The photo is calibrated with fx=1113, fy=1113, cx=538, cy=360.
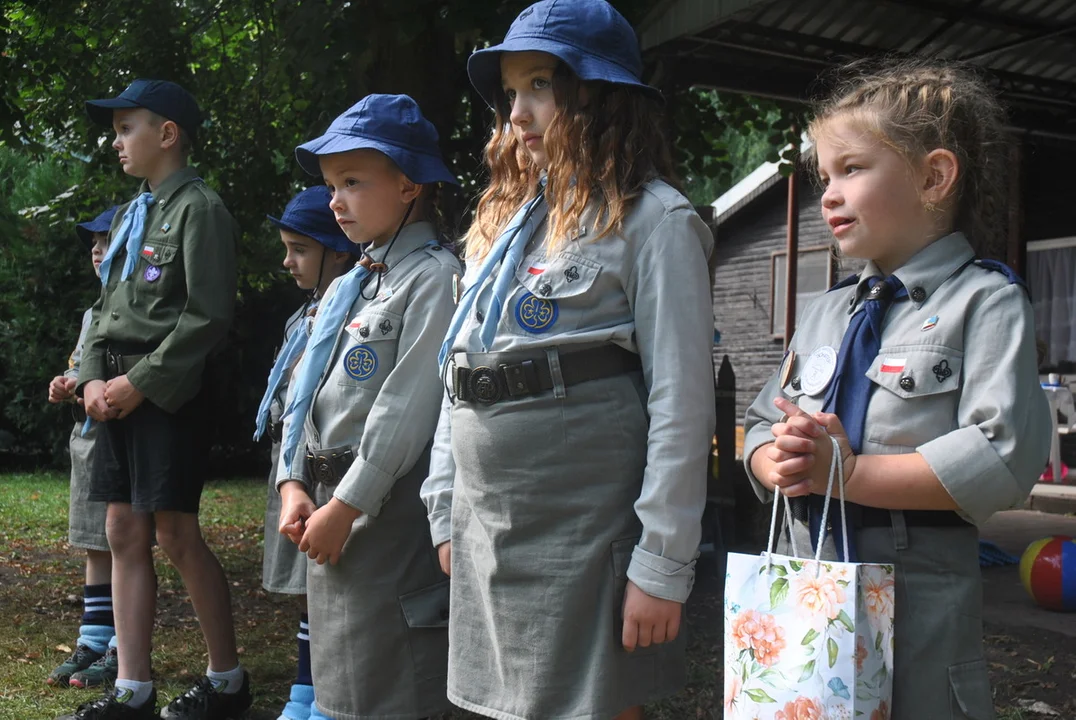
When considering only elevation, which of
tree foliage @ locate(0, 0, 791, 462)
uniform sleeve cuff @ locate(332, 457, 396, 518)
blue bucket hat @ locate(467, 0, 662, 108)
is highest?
tree foliage @ locate(0, 0, 791, 462)

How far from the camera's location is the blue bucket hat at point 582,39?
2324mm

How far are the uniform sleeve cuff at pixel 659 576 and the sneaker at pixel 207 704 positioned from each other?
7.42 ft

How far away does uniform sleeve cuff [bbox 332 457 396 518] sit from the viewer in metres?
2.76

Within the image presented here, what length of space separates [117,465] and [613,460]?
2.29 m

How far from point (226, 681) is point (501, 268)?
2.32 metres

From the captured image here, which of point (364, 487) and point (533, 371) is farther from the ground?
point (533, 371)

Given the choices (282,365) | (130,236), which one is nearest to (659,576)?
(282,365)

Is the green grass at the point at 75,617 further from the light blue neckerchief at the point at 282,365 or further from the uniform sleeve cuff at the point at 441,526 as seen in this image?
the uniform sleeve cuff at the point at 441,526

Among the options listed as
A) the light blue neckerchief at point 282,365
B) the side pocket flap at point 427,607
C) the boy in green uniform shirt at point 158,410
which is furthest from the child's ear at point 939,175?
the boy in green uniform shirt at point 158,410

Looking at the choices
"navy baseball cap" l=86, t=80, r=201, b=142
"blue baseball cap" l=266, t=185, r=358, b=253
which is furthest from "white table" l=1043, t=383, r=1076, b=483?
"navy baseball cap" l=86, t=80, r=201, b=142

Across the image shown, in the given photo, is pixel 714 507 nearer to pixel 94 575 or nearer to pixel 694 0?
pixel 694 0

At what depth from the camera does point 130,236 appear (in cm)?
398

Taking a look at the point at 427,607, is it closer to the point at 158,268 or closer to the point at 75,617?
the point at 158,268

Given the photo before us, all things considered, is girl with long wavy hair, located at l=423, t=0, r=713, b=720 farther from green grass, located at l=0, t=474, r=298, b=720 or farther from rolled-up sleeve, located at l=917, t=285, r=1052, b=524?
green grass, located at l=0, t=474, r=298, b=720
